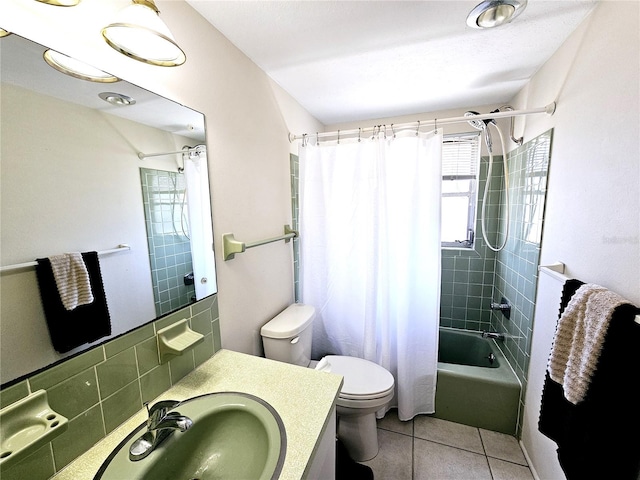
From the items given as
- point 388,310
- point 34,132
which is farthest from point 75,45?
point 388,310

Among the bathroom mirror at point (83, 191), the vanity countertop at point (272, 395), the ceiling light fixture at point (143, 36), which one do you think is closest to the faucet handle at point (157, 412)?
the vanity countertop at point (272, 395)

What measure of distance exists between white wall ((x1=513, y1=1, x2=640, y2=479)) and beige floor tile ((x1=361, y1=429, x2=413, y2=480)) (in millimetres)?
684

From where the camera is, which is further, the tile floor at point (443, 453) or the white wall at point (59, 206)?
the tile floor at point (443, 453)

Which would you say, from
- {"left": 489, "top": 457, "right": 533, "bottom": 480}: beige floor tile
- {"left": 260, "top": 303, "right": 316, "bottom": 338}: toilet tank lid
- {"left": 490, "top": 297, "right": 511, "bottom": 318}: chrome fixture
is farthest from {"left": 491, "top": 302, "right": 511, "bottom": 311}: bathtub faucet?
{"left": 260, "top": 303, "right": 316, "bottom": 338}: toilet tank lid

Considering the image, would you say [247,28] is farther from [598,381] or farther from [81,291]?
[598,381]

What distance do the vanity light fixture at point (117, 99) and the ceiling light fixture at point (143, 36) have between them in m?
0.14

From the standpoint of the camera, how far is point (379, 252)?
65.5 inches

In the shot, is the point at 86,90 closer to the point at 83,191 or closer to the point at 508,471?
the point at 83,191

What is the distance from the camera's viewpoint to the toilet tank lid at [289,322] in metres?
1.45

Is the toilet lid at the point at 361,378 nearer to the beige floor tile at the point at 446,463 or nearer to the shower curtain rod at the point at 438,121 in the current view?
the beige floor tile at the point at 446,463

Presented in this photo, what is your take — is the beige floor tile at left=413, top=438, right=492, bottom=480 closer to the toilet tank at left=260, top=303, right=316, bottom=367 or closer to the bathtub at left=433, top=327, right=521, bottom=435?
the bathtub at left=433, top=327, right=521, bottom=435

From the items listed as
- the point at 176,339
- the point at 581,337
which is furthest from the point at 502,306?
the point at 176,339

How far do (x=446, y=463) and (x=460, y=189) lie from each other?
6.73 feet

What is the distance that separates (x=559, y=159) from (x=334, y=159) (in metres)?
1.20
